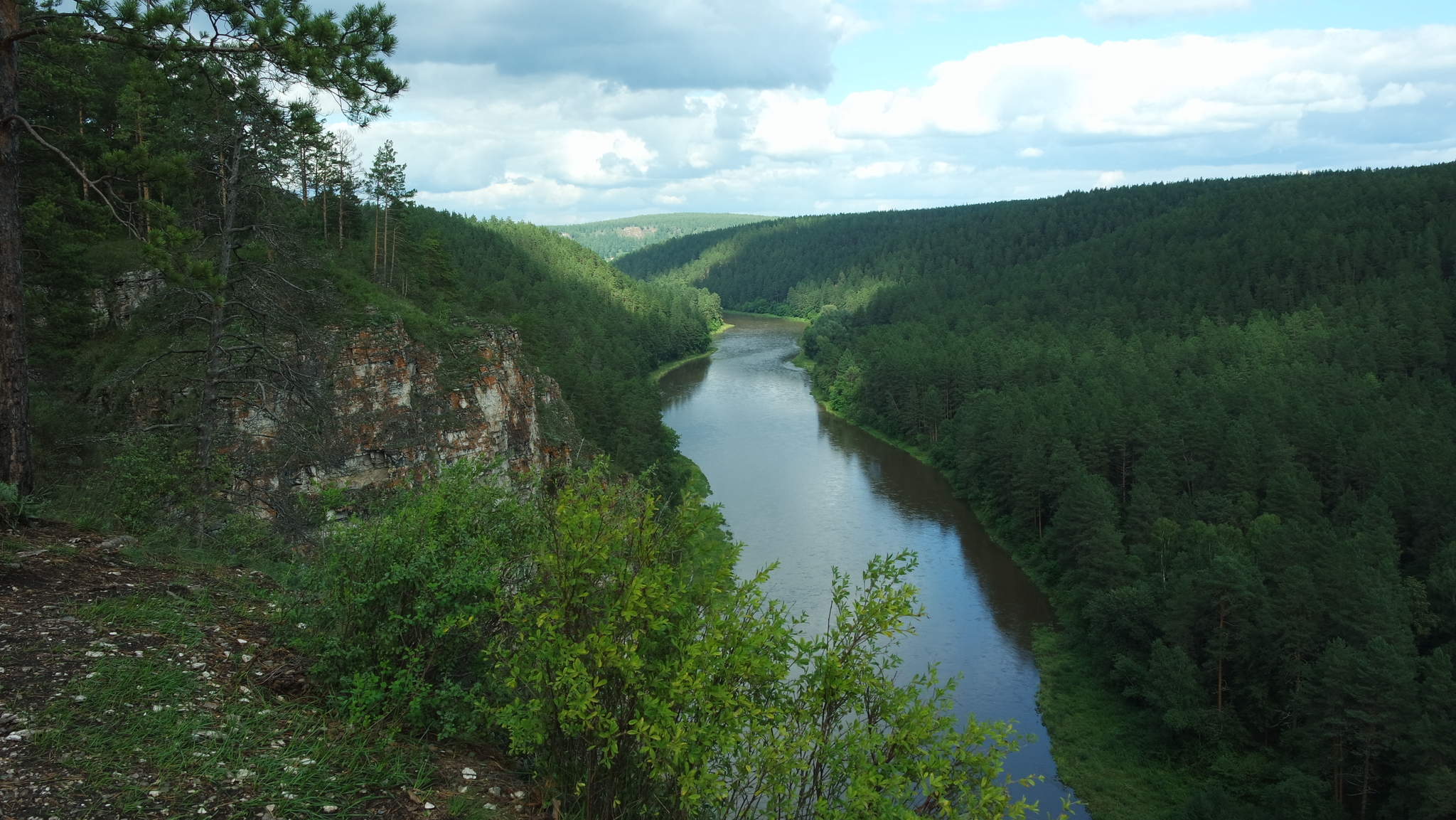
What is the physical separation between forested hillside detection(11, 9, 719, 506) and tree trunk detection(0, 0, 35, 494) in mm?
543

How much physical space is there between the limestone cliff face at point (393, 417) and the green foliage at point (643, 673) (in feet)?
40.2

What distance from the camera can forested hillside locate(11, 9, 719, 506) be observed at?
29.6ft

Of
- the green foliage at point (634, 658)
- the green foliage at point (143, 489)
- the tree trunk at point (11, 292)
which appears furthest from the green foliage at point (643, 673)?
the green foliage at point (143, 489)

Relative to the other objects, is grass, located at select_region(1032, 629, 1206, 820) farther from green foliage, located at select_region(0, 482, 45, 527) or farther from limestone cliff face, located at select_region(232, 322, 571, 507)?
green foliage, located at select_region(0, 482, 45, 527)

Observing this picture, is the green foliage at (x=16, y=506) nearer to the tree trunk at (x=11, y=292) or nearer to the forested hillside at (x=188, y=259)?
the tree trunk at (x=11, y=292)

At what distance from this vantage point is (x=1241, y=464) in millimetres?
35031

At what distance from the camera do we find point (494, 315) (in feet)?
101

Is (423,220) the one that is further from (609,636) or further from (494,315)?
(609,636)

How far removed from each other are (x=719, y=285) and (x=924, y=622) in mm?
141341

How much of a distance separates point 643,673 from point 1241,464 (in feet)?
120

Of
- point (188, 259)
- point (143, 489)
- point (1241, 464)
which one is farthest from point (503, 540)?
point (1241, 464)

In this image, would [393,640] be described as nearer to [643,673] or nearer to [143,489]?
[643,673]

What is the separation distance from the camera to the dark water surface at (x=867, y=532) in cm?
2602

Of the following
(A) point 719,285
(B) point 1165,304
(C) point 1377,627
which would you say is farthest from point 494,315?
(A) point 719,285
